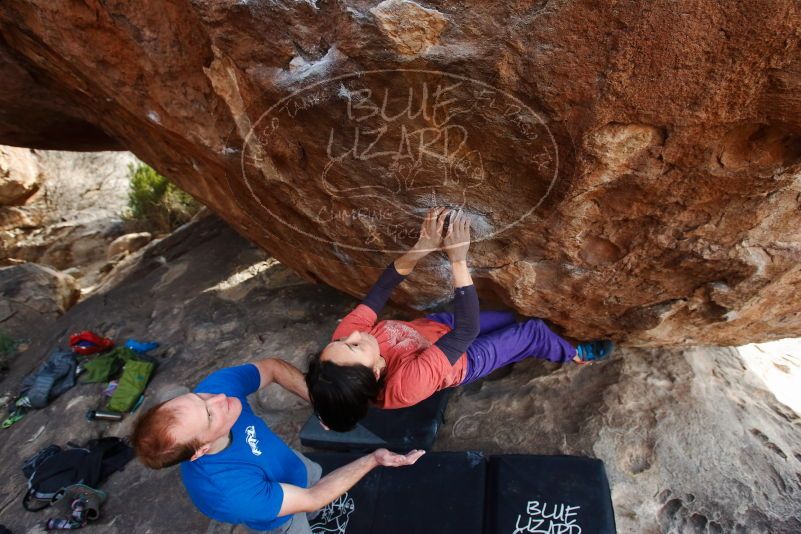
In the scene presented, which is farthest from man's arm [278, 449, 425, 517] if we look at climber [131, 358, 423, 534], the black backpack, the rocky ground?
the black backpack

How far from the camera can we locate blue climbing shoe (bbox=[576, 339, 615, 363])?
97.7 inches

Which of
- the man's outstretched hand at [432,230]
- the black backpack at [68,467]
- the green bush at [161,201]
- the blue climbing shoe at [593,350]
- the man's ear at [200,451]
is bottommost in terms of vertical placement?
the black backpack at [68,467]

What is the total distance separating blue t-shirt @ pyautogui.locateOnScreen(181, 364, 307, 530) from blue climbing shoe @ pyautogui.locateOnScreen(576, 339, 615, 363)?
4.79 feet

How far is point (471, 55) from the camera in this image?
1.46m

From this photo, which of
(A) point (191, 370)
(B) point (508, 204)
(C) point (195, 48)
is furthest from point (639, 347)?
(A) point (191, 370)

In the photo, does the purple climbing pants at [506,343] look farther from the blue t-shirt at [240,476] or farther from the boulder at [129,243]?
the boulder at [129,243]

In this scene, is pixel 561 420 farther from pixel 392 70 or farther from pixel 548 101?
pixel 392 70

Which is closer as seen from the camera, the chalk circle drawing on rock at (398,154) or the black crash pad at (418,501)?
the chalk circle drawing on rock at (398,154)

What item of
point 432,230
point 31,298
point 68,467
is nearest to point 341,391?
point 432,230

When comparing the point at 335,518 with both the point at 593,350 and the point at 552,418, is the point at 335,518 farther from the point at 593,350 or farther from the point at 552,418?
the point at 593,350

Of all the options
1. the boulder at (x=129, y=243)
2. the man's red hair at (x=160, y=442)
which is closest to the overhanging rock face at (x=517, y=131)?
the man's red hair at (x=160, y=442)

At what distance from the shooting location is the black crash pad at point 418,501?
6.78 feet

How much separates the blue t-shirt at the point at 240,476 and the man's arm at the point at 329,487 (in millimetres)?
44

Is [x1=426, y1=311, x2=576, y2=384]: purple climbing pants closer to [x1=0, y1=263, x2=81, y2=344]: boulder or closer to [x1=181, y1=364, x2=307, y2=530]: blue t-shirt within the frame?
[x1=181, y1=364, x2=307, y2=530]: blue t-shirt
